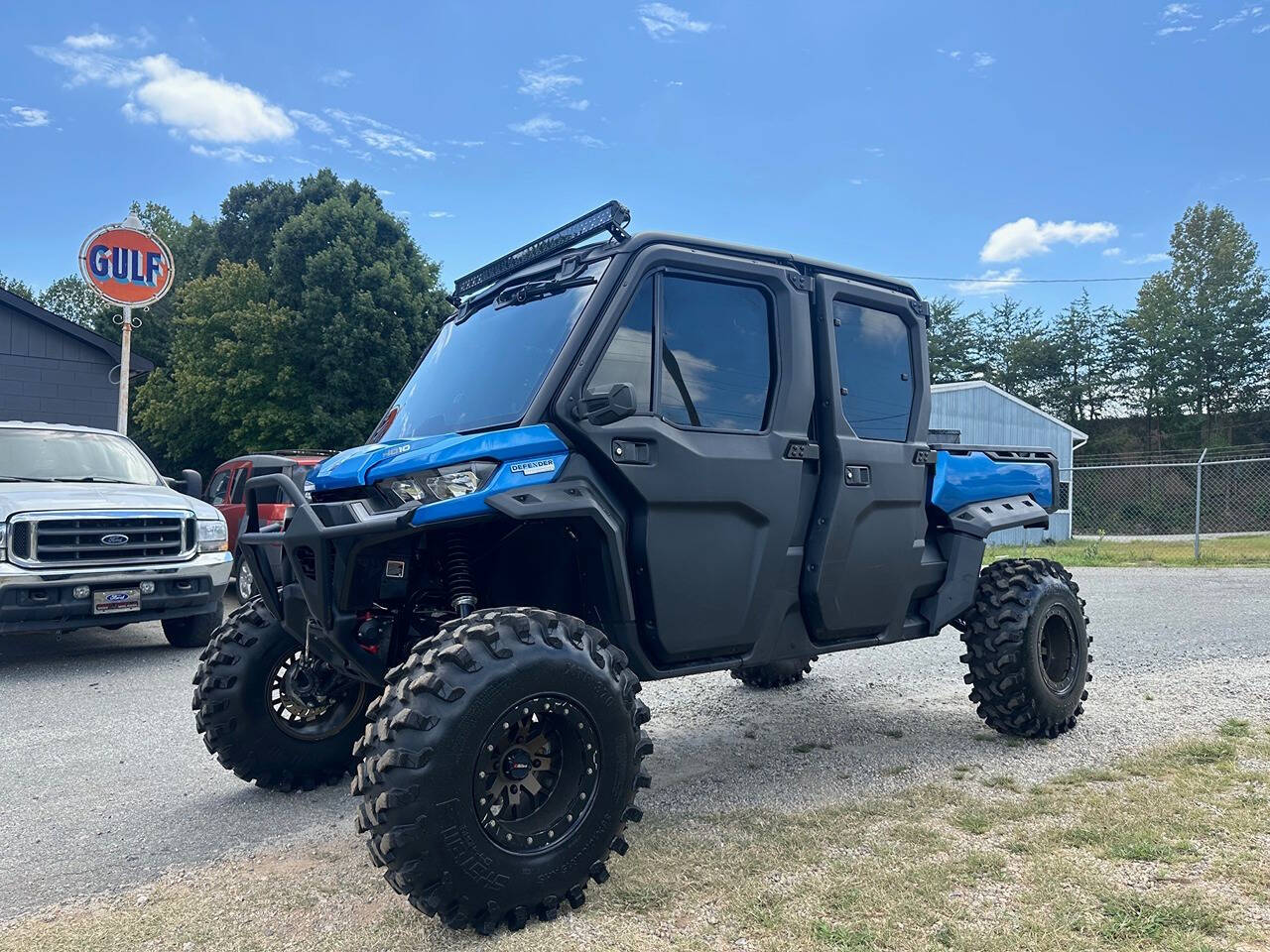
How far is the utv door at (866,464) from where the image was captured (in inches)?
159

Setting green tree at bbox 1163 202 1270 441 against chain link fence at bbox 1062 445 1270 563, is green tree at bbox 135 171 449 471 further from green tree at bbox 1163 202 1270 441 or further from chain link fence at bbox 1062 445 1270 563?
green tree at bbox 1163 202 1270 441

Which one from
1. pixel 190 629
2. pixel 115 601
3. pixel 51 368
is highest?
pixel 51 368

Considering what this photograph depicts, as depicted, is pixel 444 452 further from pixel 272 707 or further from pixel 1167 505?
pixel 1167 505

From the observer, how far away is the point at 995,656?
482cm

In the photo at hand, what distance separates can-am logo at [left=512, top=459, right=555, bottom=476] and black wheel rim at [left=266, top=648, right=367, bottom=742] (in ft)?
5.17

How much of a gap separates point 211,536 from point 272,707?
4.36 m

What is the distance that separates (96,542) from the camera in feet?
23.5

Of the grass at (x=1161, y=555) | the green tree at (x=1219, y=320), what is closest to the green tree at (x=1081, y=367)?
the green tree at (x=1219, y=320)

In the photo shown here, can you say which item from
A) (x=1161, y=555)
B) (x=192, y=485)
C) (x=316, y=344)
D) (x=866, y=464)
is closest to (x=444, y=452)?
(x=866, y=464)

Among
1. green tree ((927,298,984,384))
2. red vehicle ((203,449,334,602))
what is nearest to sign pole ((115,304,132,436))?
red vehicle ((203,449,334,602))

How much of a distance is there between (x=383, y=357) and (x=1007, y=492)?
23.9 metres

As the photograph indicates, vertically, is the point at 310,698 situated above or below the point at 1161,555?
above

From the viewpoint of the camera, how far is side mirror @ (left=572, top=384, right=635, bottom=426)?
3209 millimetres

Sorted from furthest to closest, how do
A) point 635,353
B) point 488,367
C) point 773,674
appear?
point 773,674
point 488,367
point 635,353
